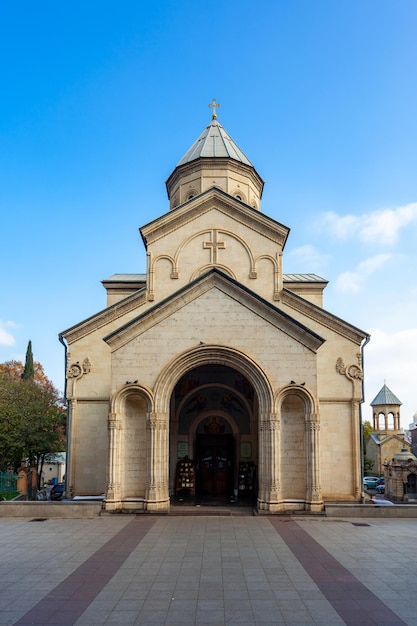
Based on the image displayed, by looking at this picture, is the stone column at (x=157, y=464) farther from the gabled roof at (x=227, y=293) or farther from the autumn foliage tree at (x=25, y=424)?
the autumn foliage tree at (x=25, y=424)

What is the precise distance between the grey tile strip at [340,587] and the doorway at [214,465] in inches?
302

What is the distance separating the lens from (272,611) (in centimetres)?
766

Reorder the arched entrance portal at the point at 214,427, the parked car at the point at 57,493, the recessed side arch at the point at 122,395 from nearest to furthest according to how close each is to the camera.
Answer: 1. the recessed side arch at the point at 122,395
2. the arched entrance portal at the point at 214,427
3. the parked car at the point at 57,493

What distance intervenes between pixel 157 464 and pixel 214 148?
15.2m

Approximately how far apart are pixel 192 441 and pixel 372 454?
4436 cm

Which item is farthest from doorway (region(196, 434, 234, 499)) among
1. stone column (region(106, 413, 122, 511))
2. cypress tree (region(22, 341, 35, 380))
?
cypress tree (region(22, 341, 35, 380))

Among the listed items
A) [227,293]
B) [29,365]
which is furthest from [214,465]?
[29,365]

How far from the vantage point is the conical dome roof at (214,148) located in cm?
2409

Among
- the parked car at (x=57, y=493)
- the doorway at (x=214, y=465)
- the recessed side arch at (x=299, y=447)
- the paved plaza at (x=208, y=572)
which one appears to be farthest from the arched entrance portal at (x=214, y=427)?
the parked car at (x=57, y=493)

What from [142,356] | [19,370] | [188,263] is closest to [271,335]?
[142,356]

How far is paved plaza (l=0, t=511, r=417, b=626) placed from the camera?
24.9ft

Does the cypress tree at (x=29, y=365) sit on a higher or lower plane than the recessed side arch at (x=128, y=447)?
higher

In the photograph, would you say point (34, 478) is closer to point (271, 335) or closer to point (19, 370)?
point (19, 370)

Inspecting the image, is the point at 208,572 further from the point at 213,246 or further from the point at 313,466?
the point at 213,246
